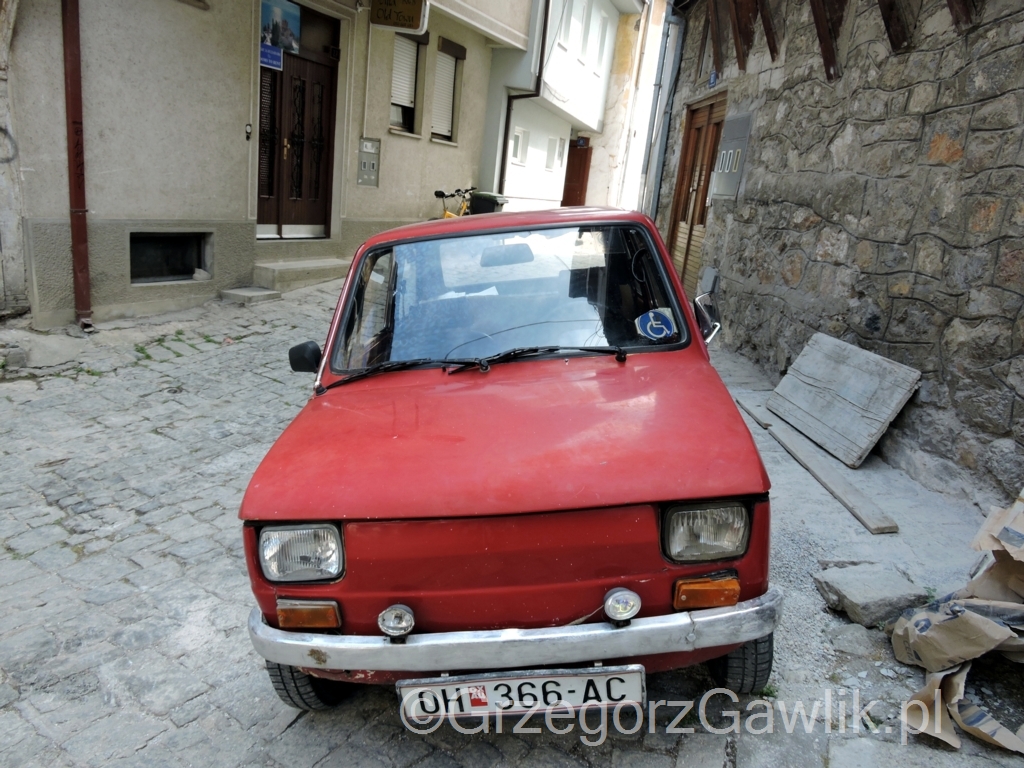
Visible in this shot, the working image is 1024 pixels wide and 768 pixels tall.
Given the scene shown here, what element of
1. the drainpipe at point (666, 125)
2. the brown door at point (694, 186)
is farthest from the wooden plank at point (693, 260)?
the drainpipe at point (666, 125)

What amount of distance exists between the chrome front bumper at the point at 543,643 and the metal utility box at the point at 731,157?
6160 mm

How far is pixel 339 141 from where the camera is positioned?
33.6 feet

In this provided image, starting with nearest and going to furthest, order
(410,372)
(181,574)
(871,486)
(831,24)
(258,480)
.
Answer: (258,480) < (410,372) < (181,574) < (871,486) < (831,24)

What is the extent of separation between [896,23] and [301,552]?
4.92 m

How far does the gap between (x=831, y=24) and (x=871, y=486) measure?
3.72 m

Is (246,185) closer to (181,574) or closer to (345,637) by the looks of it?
(181,574)

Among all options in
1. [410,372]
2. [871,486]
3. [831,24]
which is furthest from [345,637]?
[831,24]

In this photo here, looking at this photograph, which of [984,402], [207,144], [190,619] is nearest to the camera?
[190,619]

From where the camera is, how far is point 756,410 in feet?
17.8

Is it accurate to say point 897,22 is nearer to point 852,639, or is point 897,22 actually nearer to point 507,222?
point 507,222

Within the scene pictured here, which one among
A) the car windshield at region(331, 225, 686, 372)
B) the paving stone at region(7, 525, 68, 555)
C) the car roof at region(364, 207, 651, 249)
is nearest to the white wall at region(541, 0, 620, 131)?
the car roof at region(364, 207, 651, 249)

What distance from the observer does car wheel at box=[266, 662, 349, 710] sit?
7.88ft

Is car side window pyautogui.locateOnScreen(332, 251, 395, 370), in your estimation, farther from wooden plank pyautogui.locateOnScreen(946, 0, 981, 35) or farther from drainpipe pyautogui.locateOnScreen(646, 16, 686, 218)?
drainpipe pyautogui.locateOnScreen(646, 16, 686, 218)

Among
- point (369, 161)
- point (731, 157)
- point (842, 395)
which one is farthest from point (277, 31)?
point (842, 395)
